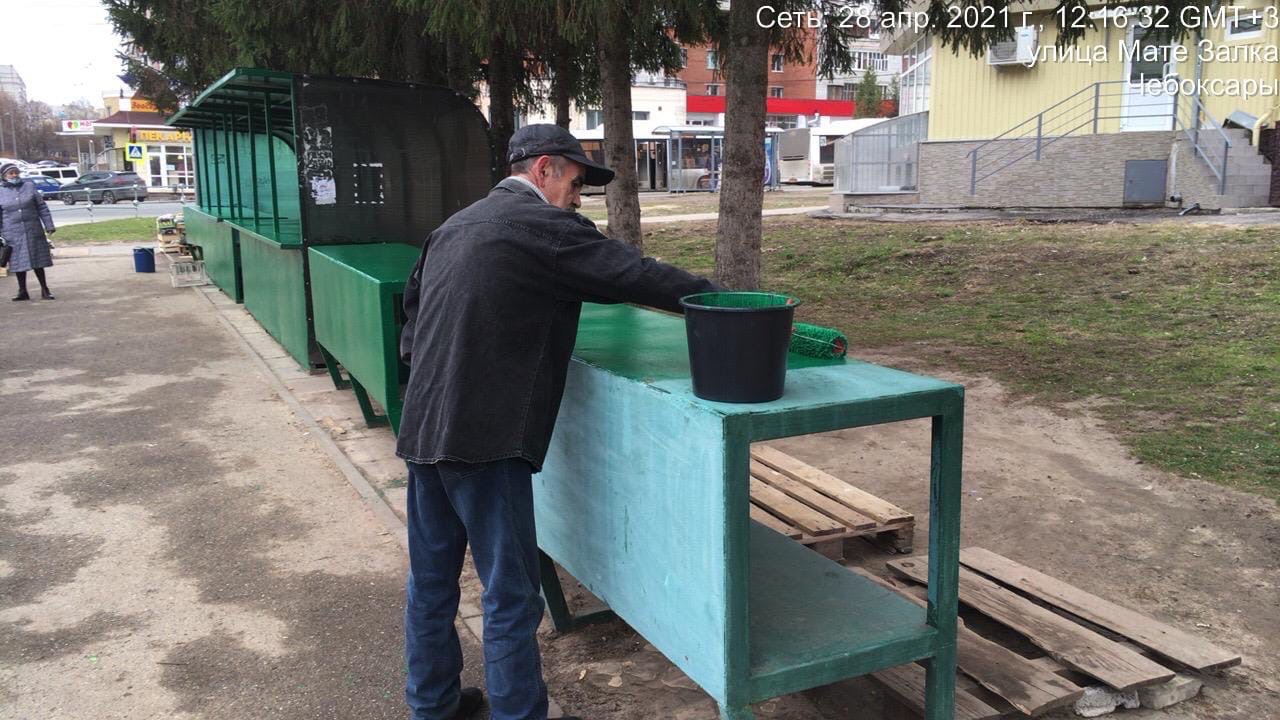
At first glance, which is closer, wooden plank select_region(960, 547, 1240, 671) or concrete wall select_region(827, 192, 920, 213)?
wooden plank select_region(960, 547, 1240, 671)

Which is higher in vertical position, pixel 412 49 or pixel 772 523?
pixel 412 49

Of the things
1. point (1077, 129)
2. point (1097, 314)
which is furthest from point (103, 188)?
point (1097, 314)

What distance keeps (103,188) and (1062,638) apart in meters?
50.6

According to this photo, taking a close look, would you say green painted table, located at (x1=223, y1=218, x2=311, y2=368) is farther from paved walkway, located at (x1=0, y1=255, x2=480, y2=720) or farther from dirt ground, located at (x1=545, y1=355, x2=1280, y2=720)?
dirt ground, located at (x1=545, y1=355, x2=1280, y2=720)

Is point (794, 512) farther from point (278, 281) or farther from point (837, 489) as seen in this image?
point (278, 281)

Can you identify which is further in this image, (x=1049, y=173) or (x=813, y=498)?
(x=1049, y=173)

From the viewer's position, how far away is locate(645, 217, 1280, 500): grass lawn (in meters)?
6.62

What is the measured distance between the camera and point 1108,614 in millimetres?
3818

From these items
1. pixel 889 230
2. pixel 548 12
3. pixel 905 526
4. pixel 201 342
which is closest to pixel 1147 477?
pixel 905 526

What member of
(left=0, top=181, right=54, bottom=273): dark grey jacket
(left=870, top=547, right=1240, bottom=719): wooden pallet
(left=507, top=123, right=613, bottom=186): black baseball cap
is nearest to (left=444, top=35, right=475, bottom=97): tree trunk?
(left=0, top=181, right=54, bottom=273): dark grey jacket

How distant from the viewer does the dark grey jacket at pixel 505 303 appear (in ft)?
9.53

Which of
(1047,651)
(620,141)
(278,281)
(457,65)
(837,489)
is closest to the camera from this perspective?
(1047,651)

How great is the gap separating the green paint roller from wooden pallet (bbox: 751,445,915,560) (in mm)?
1232

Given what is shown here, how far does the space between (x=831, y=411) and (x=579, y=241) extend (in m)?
0.83
